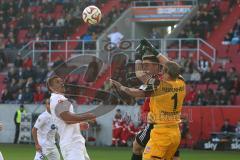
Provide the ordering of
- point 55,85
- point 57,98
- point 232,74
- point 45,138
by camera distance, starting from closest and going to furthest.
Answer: point 57,98, point 55,85, point 45,138, point 232,74

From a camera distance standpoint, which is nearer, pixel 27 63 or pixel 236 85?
pixel 236 85

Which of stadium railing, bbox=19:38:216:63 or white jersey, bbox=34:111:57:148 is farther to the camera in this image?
stadium railing, bbox=19:38:216:63

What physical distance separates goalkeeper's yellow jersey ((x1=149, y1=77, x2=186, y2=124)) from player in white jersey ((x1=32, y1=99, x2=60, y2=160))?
395 cm

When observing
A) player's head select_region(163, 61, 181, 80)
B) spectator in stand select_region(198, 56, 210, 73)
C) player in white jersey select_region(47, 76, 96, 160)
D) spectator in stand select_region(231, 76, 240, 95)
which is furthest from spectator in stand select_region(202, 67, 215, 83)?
player's head select_region(163, 61, 181, 80)

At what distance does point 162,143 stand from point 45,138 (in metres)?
4.88

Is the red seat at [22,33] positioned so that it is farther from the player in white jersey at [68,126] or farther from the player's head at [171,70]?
the player's head at [171,70]

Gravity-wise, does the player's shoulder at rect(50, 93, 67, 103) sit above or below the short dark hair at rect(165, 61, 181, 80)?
below

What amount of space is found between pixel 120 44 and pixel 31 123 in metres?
6.02

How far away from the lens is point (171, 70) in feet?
37.2

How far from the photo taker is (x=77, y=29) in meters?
40.8

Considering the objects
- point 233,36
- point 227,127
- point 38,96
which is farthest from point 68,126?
point 233,36

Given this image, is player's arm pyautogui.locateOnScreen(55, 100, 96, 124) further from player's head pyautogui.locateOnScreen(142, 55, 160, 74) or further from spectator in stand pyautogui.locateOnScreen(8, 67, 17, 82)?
spectator in stand pyautogui.locateOnScreen(8, 67, 17, 82)

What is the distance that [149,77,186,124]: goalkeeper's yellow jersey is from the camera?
11.3m

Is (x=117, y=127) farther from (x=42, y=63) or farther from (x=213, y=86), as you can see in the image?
(x=42, y=63)
